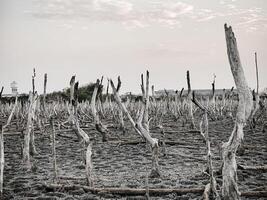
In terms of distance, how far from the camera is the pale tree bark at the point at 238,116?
169 inches

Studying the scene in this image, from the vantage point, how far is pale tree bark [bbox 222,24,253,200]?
14.1 feet

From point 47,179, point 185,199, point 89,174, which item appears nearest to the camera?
point 185,199

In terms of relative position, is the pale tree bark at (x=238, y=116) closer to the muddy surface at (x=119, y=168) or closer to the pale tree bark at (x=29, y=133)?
the muddy surface at (x=119, y=168)

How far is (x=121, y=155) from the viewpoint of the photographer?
9.98 metres

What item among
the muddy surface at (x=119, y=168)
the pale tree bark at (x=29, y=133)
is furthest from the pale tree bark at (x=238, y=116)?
the pale tree bark at (x=29, y=133)

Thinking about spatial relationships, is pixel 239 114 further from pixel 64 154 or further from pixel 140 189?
pixel 64 154

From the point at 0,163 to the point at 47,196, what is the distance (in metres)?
1.05

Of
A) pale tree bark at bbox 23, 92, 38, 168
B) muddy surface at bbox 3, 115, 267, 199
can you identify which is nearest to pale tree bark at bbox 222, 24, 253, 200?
muddy surface at bbox 3, 115, 267, 199

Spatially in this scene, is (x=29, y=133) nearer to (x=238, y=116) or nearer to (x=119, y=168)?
(x=119, y=168)

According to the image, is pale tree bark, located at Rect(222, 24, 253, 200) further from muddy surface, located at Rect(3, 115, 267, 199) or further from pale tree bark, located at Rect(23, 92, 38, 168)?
pale tree bark, located at Rect(23, 92, 38, 168)

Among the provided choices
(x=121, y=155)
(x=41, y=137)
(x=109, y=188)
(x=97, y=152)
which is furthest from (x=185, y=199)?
(x=41, y=137)

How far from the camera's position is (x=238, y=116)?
4.42 metres

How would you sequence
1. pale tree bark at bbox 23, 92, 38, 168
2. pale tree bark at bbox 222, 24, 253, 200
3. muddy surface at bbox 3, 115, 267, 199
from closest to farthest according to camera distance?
pale tree bark at bbox 222, 24, 253, 200 → muddy surface at bbox 3, 115, 267, 199 → pale tree bark at bbox 23, 92, 38, 168

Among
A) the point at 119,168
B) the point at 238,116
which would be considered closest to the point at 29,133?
the point at 119,168
